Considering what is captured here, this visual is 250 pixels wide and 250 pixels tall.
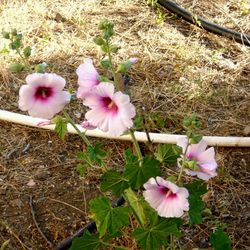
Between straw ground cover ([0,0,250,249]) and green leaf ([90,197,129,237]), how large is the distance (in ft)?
1.95

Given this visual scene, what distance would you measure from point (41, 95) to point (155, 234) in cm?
46

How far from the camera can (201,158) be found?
1357 millimetres

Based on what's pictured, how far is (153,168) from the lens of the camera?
4.44ft

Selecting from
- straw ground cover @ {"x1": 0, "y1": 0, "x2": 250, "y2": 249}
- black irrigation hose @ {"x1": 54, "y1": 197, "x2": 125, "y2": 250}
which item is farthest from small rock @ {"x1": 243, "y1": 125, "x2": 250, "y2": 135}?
black irrigation hose @ {"x1": 54, "y1": 197, "x2": 125, "y2": 250}

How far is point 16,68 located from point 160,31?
2129mm

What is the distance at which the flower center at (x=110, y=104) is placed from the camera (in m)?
1.24

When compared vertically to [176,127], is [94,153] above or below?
above

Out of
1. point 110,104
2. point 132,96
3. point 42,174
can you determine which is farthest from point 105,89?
point 132,96

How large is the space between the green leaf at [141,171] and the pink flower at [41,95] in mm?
244

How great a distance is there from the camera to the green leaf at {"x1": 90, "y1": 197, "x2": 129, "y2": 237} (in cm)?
145

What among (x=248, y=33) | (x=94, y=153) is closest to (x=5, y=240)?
(x=94, y=153)

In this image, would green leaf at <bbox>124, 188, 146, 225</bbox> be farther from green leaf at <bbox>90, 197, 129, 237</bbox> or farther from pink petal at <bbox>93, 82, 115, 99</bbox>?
→ pink petal at <bbox>93, 82, 115, 99</bbox>

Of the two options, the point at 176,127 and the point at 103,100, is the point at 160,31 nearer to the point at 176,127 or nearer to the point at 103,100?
the point at 176,127

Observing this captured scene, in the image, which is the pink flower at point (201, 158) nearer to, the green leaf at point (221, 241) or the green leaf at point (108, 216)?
the green leaf at point (108, 216)
